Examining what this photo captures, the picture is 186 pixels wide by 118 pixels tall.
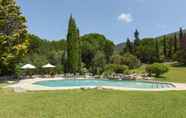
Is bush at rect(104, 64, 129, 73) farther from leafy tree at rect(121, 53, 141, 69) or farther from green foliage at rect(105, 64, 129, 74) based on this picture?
leafy tree at rect(121, 53, 141, 69)

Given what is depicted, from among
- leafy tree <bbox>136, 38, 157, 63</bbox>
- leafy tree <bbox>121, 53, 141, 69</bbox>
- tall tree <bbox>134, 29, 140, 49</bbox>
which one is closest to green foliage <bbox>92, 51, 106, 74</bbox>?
leafy tree <bbox>121, 53, 141, 69</bbox>

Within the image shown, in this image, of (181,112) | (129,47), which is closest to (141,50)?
(129,47)

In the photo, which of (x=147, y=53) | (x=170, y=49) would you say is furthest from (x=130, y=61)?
(x=170, y=49)

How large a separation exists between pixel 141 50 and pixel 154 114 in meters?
50.0

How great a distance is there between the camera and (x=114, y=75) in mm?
Answer: 29281

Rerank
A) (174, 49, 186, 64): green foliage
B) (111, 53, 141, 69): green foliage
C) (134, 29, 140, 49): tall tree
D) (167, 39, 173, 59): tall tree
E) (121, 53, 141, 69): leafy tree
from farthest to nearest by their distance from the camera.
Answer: (167, 39, 173, 59): tall tree
(134, 29, 140, 49): tall tree
(174, 49, 186, 64): green foliage
(121, 53, 141, 69): leafy tree
(111, 53, 141, 69): green foliage

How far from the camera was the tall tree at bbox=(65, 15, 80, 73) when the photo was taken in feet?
113

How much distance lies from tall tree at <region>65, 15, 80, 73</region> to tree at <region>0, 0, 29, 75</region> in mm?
8571

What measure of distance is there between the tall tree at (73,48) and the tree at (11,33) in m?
8.57

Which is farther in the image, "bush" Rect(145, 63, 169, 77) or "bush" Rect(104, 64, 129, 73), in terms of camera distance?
"bush" Rect(104, 64, 129, 73)

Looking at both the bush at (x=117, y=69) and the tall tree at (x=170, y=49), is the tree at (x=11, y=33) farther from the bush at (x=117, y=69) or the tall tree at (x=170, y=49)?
the tall tree at (x=170, y=49)

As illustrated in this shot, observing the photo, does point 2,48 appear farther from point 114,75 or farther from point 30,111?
point 30,111

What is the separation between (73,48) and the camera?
1366 inches

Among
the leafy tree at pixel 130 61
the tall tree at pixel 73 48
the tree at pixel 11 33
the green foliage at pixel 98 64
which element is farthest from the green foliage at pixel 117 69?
the tree at pixel 11 33
